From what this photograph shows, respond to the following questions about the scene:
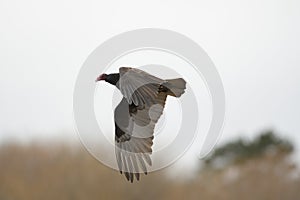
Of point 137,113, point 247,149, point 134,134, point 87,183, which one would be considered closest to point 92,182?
point 87,183

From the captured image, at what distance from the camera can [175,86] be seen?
1053cm

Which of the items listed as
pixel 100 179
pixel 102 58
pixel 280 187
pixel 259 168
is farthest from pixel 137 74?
pixel 259 168

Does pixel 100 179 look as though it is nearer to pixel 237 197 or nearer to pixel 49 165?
pixel 49 165

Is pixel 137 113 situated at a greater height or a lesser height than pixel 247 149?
lesser

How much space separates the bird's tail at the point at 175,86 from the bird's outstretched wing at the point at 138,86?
39 centimetres

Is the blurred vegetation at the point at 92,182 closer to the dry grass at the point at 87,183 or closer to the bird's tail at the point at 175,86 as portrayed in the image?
the dry grass at the point at 87,183

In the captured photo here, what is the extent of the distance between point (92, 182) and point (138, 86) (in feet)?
83.5

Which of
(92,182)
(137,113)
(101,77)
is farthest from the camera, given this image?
(92,182)

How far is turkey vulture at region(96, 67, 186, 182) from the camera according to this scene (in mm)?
9711

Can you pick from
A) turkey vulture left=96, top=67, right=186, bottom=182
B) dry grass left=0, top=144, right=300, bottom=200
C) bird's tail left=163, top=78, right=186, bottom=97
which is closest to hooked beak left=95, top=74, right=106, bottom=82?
turkey vulture left=96, top=67, right=186, bottom=182

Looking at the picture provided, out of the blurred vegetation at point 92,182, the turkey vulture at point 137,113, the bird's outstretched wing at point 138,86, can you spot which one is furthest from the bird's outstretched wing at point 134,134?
the blurred vegetation at point 92,182

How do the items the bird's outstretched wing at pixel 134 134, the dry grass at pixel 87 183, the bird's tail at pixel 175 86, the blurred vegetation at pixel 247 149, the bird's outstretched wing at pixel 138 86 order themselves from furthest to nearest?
the blurred vegetation at pixel 247 149
the dry grass at pixel 87 183
the bird's outstretched wing at pixel 134 134
the bird's tail at pixel 175 86
the bird's outstretched wing at pixel 138 86

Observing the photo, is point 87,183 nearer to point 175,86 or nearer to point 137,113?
point 137,113

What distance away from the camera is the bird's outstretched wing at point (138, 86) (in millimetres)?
9547
